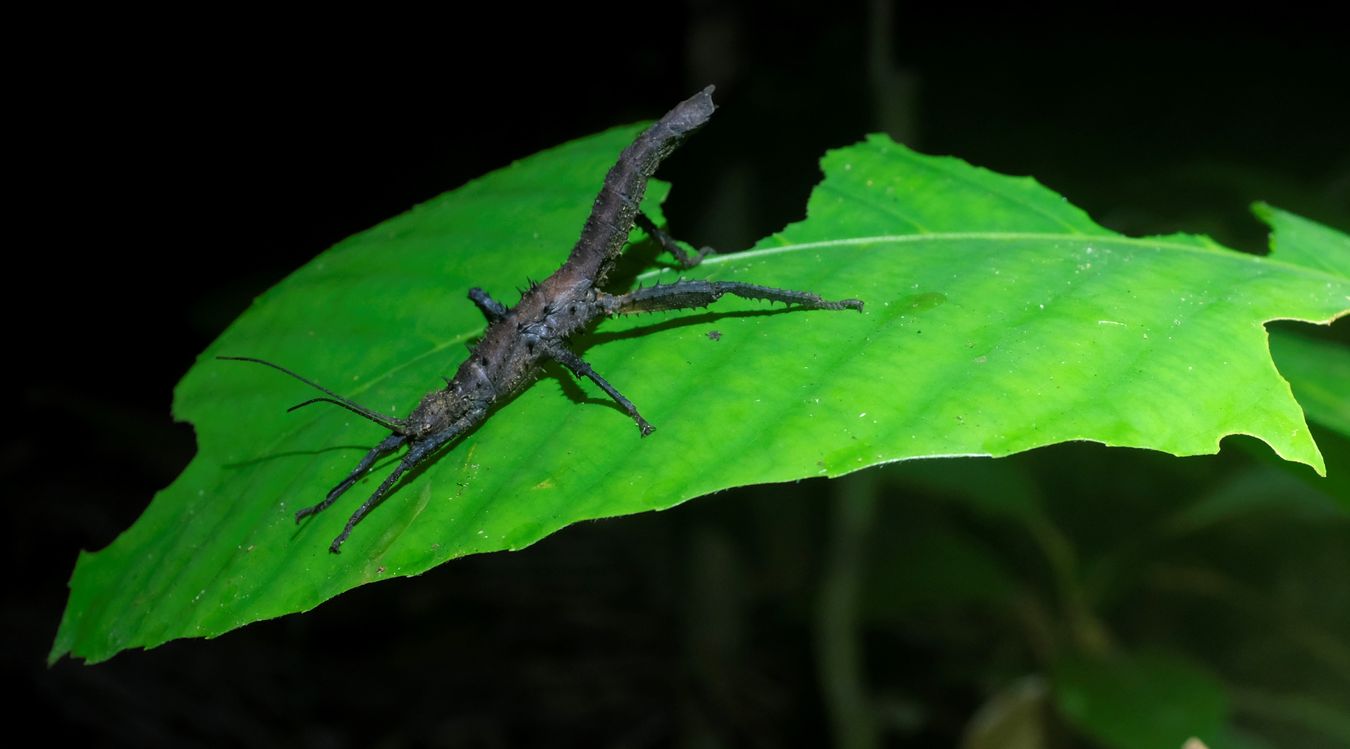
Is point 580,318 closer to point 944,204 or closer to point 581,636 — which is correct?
point 944,204

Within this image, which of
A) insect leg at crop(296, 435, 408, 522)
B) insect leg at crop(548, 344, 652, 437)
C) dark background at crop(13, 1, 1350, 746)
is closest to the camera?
insect leg at crop(548, 344, 652, 437)

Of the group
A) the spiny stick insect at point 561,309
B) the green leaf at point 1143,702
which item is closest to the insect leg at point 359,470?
Answer: the spiny stick insect at point 561,309

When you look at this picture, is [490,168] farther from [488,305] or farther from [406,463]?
[406,463]

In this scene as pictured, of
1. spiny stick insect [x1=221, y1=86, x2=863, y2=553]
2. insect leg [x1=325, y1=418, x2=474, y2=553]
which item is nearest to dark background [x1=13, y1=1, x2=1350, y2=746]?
spiny stick insect [x1=221, y1=86, x2=863, y2=553]

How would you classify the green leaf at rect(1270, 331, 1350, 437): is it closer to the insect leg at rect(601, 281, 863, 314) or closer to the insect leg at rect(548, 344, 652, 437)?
the insect leg at rect(601, 281, 863, 314)

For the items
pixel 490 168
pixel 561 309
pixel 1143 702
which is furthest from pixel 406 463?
pixel 490 168

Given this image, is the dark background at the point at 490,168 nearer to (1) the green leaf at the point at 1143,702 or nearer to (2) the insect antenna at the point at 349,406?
(1) the green leaf at the point at 1143,702
